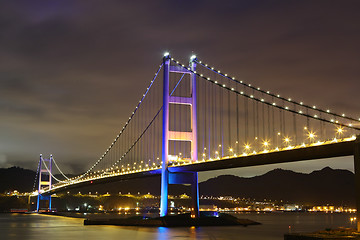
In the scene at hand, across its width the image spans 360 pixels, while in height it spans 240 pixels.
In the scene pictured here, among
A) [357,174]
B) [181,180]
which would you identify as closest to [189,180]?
[181,180]

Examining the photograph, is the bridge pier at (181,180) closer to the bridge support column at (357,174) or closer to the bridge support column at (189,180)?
the bridge support column at (189,180)

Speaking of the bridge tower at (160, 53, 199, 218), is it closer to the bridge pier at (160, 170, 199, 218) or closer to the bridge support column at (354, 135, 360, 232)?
the bridge pier at (160, 170, 199, 218)

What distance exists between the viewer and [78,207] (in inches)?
5930

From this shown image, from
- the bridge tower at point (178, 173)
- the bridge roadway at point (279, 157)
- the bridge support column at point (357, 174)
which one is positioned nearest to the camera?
the bridge support column at point (357, 174)

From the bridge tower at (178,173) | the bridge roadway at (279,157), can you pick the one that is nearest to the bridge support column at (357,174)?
the bridge roadway at (279,157)

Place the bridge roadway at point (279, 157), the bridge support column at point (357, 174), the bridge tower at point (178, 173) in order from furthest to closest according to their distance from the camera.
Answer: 1. the bridge tower at point (178, 173)
2. the bridge roadway at point (279, 157)
3. the bridge support column at point (357, 174)

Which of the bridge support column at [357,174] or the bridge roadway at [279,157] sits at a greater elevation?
the bridge roadway at [279,157]

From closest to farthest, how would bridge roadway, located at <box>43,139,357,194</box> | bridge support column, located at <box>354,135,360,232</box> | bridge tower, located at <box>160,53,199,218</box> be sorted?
bridge support column, located at <box>354,135,360,232</box>, bridge roadway, located at <box>43,139,357,194</box>, bridge tower, located at <box>160,53,199,218</box>

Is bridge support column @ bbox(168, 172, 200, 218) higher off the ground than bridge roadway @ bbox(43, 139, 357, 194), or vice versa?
bridge roadway @ bbox(43, 139, 357, 194)

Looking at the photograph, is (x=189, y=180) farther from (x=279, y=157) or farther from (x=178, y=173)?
(x=279, y=157)

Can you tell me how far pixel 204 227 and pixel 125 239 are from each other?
502 inches

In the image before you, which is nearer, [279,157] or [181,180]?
[279,157]

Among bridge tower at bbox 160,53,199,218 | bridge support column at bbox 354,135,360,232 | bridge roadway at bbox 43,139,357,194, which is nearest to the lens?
bridge support column at bbox 354,135,360,232

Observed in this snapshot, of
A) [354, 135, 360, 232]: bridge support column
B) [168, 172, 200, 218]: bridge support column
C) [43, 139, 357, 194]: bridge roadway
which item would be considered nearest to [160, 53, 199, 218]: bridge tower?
[168, 172, 200, 218]: bridge support column
